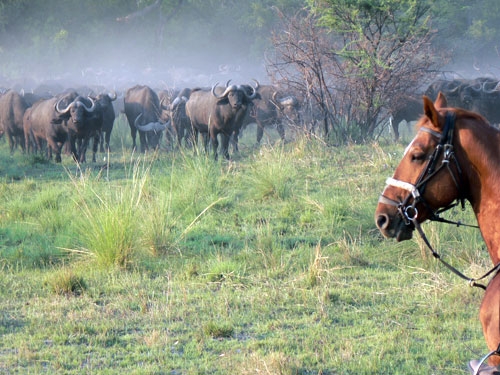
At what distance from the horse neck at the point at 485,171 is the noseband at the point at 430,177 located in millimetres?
54

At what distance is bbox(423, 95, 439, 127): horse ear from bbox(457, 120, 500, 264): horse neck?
127 millimetres

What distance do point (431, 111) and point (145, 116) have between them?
57.9ft

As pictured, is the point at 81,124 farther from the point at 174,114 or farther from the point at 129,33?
the point at 129,33

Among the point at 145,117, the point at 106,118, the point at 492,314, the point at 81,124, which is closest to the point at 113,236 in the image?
the point at 492,314

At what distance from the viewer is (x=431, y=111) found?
11.2ft

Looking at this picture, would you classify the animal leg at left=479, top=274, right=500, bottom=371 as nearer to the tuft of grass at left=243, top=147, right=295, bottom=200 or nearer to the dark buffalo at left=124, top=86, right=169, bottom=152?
the tuft of grass at left=243, top=147, right=295, bottom=200

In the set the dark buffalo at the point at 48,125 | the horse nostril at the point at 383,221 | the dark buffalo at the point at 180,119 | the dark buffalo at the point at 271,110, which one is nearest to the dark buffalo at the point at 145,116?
Result: the dark buffalo at the point at 180,119

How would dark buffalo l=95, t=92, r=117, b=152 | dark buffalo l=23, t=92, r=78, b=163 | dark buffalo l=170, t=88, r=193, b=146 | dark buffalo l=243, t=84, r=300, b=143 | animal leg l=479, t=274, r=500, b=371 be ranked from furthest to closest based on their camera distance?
dark buffalo l=170, t=88, r=193, b=146 → dark buffalo l=95, t=92, r=117, b=152 → dark buffalo l=243, t=84, r=300, b=143 → dark buffalo l=23, t=92, r=78, b=163 → animal leg l=479, t=274, r=500, b=371

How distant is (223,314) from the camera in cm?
614

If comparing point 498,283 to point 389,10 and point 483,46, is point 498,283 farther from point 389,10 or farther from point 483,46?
point 483,46

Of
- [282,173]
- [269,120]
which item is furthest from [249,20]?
[282,173]

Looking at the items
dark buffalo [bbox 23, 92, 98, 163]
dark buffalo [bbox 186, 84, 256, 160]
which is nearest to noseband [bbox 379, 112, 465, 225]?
dark buffalo [bbox 186, 84, 256, 160]

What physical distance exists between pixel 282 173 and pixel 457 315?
4.93 meters

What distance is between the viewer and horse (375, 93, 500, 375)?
3.42 metres
